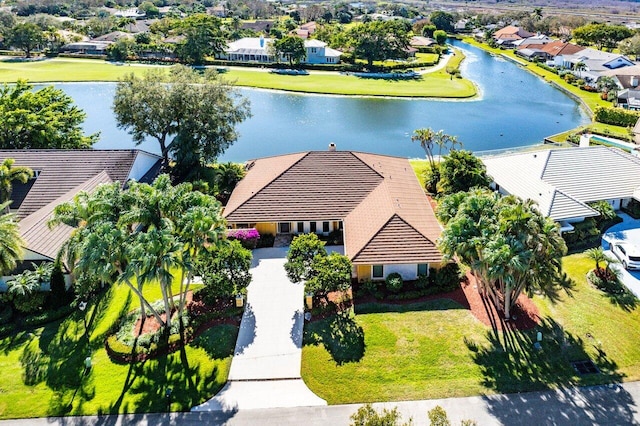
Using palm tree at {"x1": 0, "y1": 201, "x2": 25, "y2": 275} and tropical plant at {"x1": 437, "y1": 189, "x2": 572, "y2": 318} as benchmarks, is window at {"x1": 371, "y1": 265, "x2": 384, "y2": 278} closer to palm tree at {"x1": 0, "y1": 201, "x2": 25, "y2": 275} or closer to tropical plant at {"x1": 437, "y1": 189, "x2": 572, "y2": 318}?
tropical plant at {"x1": 437, "y1": 189, "x2": 572, "y2": 318}

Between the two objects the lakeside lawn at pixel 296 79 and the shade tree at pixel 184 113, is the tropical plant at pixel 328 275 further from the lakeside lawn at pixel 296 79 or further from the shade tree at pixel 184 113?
the lakeside lawn at pixel 296 79

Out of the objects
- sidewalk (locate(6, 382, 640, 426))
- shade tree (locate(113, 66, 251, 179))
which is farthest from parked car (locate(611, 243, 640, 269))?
A: shade tree (locate(113, 66, 251, 179))

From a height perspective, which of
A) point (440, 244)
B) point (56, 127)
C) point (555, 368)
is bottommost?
point (555, 368)

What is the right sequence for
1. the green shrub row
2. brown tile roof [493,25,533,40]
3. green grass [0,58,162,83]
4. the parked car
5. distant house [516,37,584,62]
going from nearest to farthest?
the green shrub row → the parked car → green grass [0,58,162,83] → distant house [516,37,584,62] → brown tile roof [493,25,533,40]

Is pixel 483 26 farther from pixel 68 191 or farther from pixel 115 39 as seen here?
pixel 68 191

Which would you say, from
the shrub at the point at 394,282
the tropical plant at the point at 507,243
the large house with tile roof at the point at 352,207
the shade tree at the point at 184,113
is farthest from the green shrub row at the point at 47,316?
the tropical plant at the point at 507,243

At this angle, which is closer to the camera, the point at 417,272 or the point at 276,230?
the point at 417,272

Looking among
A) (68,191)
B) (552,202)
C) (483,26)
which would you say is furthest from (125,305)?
(483,26)
